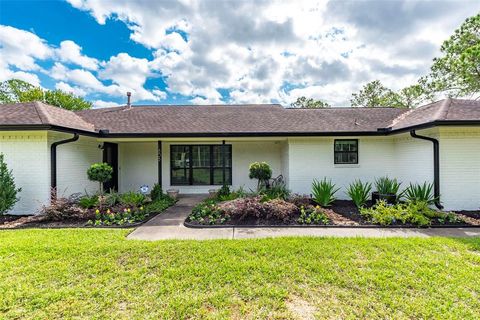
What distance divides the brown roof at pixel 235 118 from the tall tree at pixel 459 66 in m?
11.2

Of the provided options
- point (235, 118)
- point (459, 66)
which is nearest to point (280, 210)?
point (235, 118)

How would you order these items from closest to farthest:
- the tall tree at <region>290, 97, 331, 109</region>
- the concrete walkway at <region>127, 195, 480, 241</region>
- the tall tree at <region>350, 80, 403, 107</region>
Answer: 1. the concrete walkway at <region>127, 195, 480, 241</region>
2. the tall tree at <region>350, 80, 403, 107</region>
3. the tall tree at <region>290, 97, 331, 109</region>

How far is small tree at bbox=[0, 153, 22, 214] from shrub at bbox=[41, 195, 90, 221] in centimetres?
120

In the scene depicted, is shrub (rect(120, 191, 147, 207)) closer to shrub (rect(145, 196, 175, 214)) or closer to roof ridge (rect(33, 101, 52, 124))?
shrub (rect(145, 196, 175, 214))

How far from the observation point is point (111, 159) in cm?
1064

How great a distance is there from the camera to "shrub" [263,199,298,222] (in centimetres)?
625

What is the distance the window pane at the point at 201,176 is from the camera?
1134 centimetres

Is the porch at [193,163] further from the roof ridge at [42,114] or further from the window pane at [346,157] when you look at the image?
the roof ridge at [42,114]

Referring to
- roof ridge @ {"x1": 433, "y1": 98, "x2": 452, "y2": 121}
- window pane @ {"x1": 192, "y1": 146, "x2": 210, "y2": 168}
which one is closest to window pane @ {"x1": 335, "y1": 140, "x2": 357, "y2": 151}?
roof ridge @ {"x1": 433, "y1": 98, "x2": 452, "y2": 121}

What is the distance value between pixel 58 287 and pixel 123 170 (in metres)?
9.11

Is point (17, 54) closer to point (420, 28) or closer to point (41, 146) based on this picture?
point (41, 146)

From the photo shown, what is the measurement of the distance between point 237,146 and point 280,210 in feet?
18.6

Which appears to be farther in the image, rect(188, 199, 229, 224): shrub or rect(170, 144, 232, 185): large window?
rect(170, 144, 232, 185): large window

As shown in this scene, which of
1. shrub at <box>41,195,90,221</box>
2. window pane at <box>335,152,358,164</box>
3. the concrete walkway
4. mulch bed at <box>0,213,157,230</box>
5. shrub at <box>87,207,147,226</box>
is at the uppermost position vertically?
window pane at <box>335,152,358,164</box>
